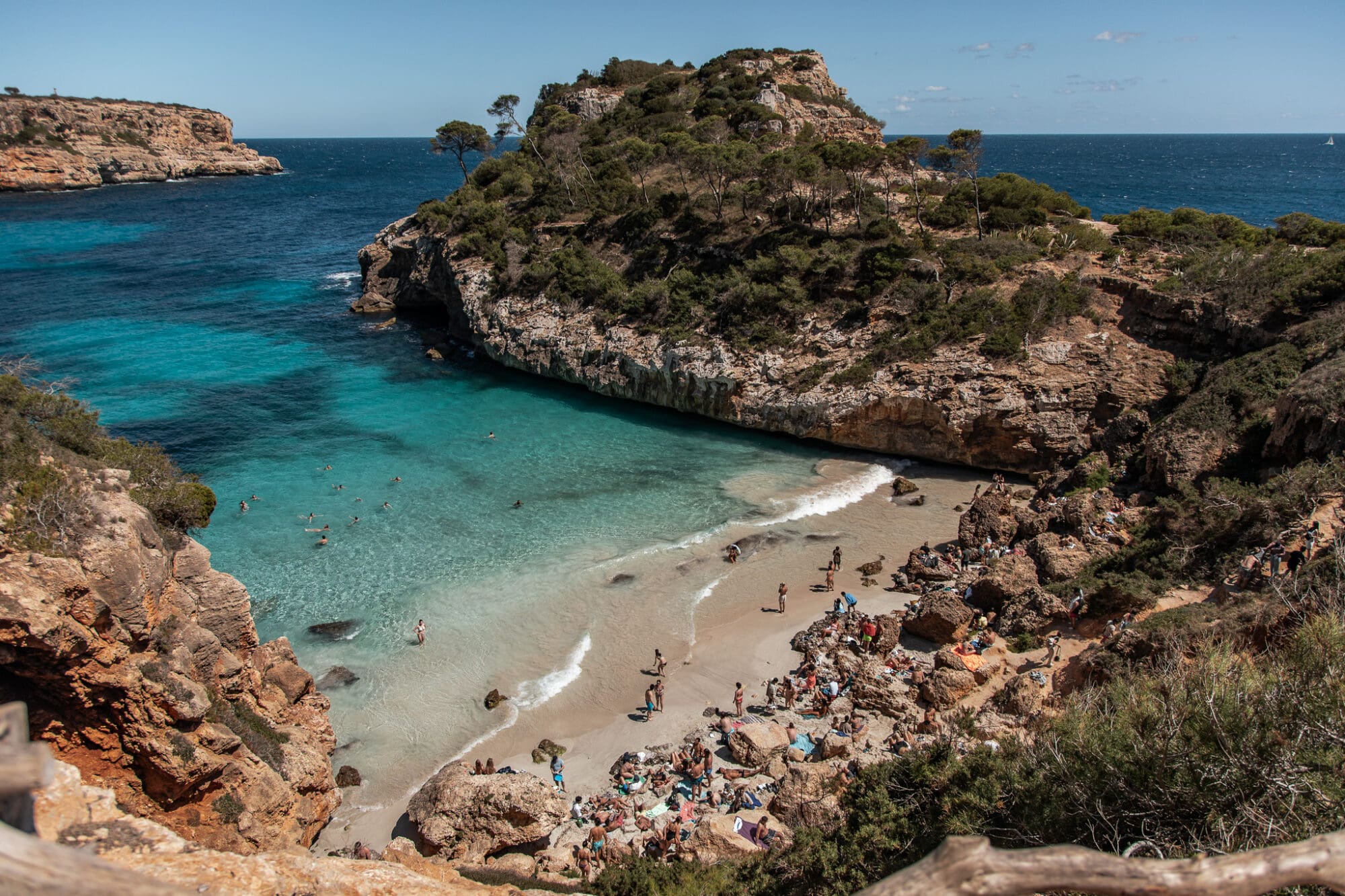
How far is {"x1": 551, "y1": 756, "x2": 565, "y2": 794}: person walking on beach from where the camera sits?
637 inches

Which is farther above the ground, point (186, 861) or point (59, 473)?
point (59, 473)

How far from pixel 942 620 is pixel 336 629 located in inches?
705

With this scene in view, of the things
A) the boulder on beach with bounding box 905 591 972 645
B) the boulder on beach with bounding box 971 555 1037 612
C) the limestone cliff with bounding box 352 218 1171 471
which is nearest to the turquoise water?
the limestone cliff with bounding box 352 218 1171 471

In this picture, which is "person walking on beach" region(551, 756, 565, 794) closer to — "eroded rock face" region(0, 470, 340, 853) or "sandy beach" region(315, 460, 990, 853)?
"sandy beach" region(315, 460, 990, 853)

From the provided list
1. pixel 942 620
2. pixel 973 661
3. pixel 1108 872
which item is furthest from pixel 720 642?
pixel 1108 872

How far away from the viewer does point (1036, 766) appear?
10.3 m

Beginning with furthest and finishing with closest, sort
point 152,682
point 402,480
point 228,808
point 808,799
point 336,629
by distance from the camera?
point 402,480 < point 336,629 < point 808,799 < point 228,808 < point 152,682

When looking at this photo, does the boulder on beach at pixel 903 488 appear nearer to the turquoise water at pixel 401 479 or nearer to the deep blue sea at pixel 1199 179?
the turquoise water at pixel 401 479

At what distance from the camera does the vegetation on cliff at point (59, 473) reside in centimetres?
1117

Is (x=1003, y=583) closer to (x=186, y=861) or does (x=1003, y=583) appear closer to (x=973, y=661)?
(x=973, y=661)

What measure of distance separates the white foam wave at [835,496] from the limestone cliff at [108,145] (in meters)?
143

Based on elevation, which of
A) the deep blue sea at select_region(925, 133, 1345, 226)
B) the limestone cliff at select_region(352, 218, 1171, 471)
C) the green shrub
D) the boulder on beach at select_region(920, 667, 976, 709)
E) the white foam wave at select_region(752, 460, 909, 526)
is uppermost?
the deep blue sea at select_region(925, 133, 1345, 226)

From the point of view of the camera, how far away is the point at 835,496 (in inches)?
1126

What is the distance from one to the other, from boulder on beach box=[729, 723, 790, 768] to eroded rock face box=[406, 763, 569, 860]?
4242 millimetres
